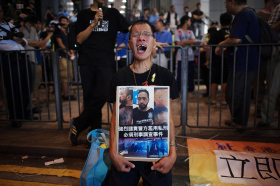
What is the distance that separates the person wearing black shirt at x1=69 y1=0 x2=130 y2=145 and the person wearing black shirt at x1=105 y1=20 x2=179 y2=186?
1.29 meters

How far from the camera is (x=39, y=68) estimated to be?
6324mm

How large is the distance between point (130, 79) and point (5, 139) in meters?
2.91

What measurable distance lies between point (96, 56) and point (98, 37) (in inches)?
11.0

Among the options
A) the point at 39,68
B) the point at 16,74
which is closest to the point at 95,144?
the point at 16,74

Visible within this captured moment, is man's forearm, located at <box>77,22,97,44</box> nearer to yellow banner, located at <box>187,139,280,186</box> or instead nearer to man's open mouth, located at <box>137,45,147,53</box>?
man's open mouth, located at <box>137,45,147,53</box>

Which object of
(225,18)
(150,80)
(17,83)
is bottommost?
(17,83)

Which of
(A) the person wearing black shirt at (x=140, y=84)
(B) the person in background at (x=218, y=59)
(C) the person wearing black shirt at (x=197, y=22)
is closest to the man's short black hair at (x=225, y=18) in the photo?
(B) the person in background at (x=218, y=59)

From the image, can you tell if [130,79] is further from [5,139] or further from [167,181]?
[5,139]

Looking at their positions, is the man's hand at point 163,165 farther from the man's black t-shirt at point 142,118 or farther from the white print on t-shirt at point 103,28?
the white print on t-shirt at point 103,28

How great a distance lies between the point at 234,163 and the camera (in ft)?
8.88

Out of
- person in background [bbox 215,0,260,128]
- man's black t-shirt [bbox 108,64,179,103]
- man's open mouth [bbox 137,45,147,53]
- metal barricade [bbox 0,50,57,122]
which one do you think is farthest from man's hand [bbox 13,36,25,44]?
person in background [bbox 215,0,260,128]

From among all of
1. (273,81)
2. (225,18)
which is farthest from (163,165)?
(225,18)

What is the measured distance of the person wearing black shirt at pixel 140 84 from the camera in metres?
1.66

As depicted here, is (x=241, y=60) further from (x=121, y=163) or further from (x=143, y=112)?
(x=121, y=163)
